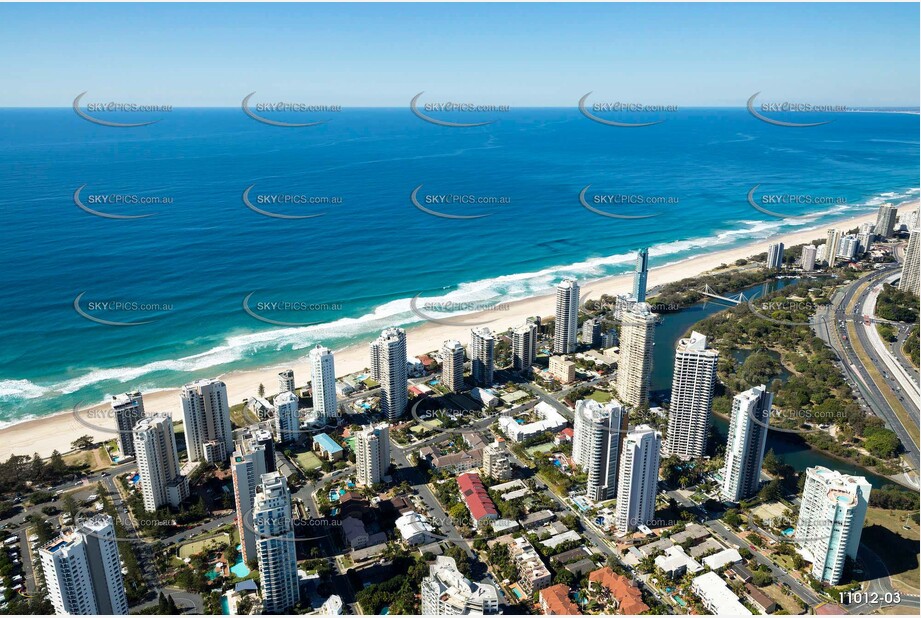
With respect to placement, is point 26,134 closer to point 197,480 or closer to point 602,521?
point 197,480

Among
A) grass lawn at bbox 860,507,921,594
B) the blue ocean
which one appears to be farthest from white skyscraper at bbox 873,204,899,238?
grass lawn at bbox 860,507,921,594

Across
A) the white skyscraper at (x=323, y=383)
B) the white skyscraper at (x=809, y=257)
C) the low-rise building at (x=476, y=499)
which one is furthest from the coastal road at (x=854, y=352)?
the white skyscraper at (x=323, y=383)

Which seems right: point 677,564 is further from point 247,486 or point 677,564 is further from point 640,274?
point 640,274

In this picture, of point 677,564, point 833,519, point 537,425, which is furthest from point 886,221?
point 677,564

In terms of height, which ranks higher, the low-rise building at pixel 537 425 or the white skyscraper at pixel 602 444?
the white skyscraper at pixel 602 444

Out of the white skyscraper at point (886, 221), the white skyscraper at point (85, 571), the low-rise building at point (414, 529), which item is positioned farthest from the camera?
the white skyscraper at point (886, 221)

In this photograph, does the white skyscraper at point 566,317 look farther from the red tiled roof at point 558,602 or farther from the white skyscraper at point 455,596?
the white skyscraper at point 455,596
